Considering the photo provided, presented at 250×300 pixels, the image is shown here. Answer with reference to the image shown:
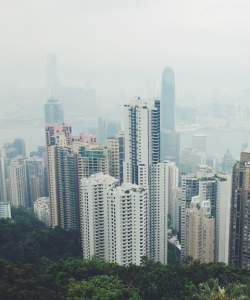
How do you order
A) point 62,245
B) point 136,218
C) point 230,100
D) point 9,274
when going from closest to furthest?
point 9,274 < point 136,218 < point 62,245 < point 230,100

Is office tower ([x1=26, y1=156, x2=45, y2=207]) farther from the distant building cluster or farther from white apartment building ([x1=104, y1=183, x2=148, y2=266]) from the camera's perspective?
white apartment building ([x1=104, y1=183, x2=148, y2=266])

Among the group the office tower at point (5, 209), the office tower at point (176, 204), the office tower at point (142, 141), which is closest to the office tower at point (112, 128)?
the office tower at point (142, 141)

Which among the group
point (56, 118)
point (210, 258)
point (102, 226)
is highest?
point (56, 118)

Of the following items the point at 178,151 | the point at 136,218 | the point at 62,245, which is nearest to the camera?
the point at 136,218

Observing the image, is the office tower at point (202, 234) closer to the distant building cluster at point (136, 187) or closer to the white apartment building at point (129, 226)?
the distant building cluster at point (136, 187)

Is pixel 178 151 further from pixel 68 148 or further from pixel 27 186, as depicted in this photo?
pixel 27 186

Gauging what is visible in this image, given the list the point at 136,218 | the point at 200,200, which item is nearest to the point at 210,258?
the point at 200,200
